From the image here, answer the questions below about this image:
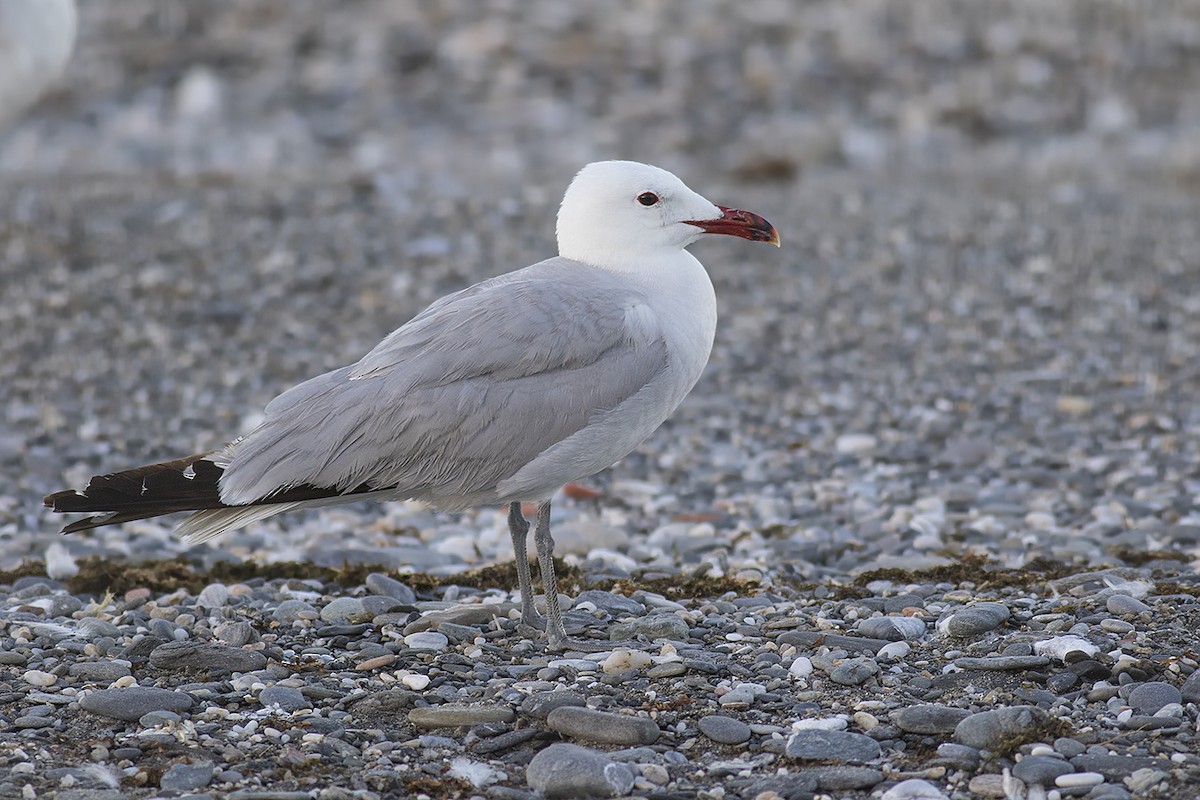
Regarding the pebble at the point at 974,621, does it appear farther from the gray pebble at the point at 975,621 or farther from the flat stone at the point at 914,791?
the flat stone at the point at 914,791

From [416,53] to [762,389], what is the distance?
8946 millimetres

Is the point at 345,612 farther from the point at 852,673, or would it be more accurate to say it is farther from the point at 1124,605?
the point at 1124,605

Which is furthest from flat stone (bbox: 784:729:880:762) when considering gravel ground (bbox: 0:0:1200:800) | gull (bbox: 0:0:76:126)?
gull (bbox: 0:0:76:126)

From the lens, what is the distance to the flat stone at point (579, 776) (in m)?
3.81

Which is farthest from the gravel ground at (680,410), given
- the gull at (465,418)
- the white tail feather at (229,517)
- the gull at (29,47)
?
the gull at (29,47)

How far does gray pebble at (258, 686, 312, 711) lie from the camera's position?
4.33 m

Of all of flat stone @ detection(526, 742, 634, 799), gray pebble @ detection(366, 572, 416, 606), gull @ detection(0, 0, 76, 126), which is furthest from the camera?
gull @ detection(0, 0, 76, 126)

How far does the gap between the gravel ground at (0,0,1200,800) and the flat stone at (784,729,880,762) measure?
0.01m

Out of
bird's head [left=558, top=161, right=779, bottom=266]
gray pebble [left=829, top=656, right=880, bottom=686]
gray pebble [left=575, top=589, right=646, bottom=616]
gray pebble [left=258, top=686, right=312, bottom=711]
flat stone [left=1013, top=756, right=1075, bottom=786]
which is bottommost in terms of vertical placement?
flat stone [left=1013, top=756, right=1075, bottom=786]

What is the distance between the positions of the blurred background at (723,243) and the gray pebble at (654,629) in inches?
59.3

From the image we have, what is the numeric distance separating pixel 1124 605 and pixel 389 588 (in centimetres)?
257

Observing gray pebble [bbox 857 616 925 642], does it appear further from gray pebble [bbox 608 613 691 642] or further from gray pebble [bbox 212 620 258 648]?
gray pebble [bbox 212 620 258 648]

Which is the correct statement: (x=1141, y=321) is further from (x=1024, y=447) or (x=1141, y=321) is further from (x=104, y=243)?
(x=104, y=243)

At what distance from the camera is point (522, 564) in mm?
5125
